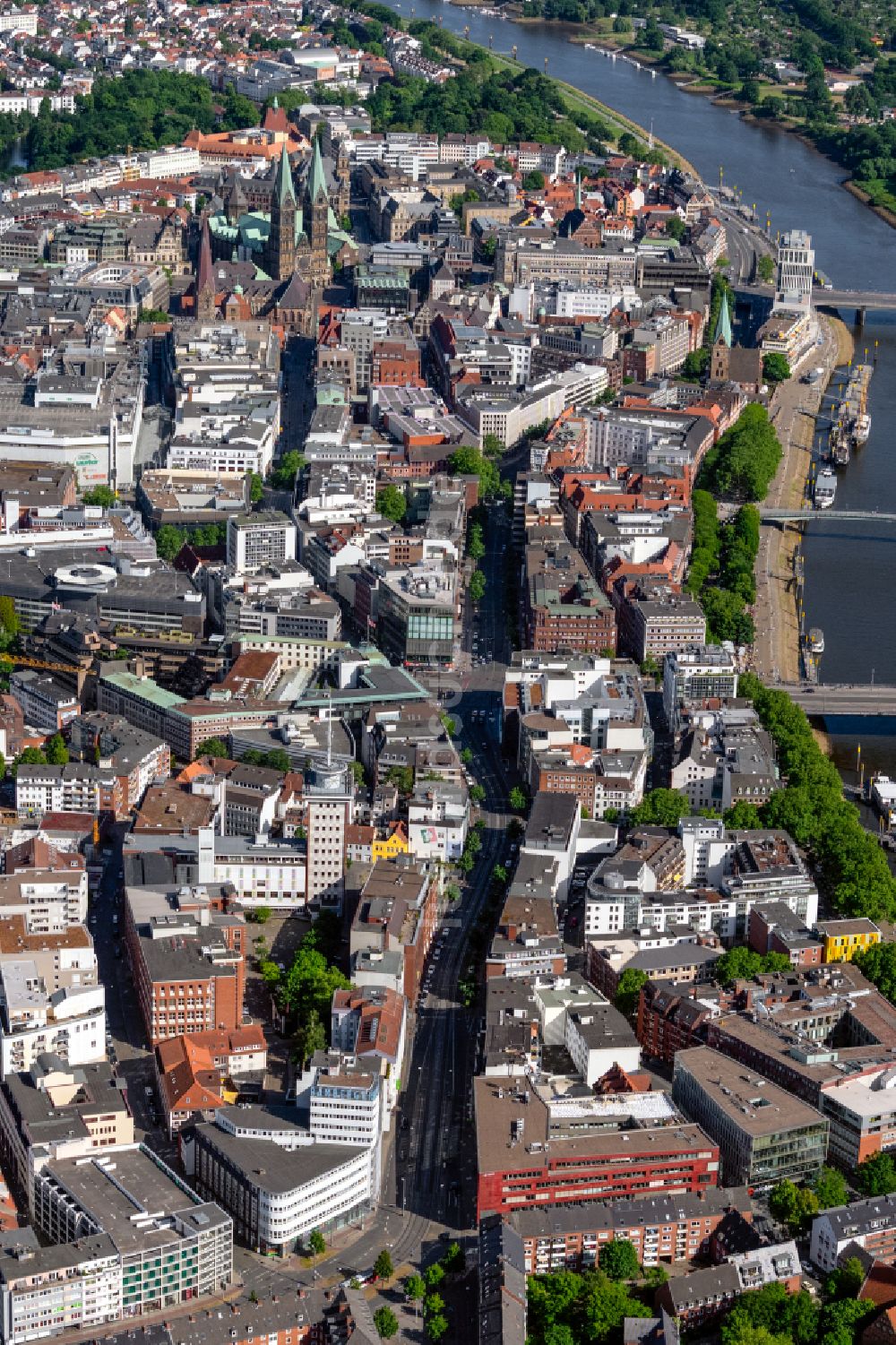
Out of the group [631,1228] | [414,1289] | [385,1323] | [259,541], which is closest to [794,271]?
[259,541]

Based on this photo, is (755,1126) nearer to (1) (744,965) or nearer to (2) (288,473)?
(1) (744,965)

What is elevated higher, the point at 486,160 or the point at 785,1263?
the point at 486,160

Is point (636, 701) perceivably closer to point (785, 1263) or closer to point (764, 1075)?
point (764, 1075)

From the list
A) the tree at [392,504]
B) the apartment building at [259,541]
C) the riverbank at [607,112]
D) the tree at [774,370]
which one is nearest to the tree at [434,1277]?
Answer: the apartment building at [259,541]

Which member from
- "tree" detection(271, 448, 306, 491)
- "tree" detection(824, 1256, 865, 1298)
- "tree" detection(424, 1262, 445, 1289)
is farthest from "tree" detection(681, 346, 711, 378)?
"tree" detection(424, 1262, 445, 1289)

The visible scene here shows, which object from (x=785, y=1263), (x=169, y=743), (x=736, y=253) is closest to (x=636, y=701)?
(x=169, y=743)

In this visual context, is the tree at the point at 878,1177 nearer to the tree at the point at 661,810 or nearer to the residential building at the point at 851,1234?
the residential building at the point at 851,1234
